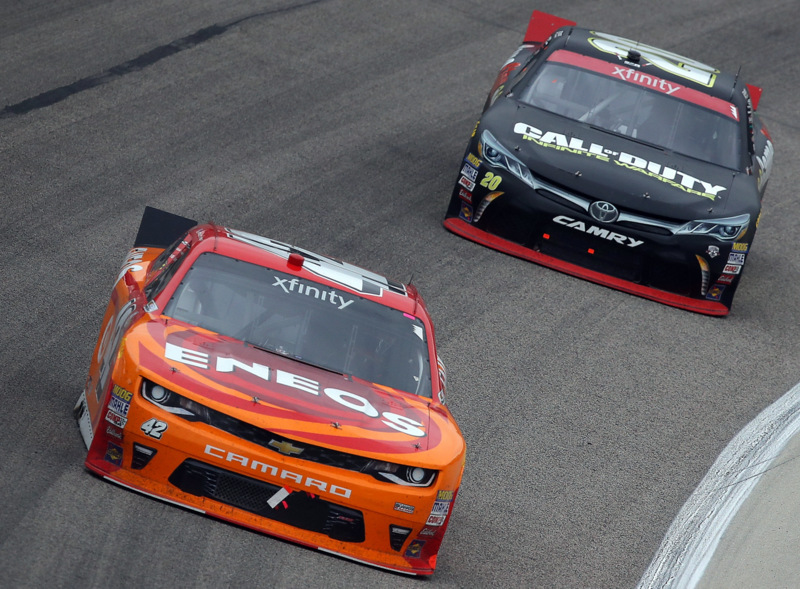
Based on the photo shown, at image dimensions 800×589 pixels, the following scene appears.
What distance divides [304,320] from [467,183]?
4313 mm

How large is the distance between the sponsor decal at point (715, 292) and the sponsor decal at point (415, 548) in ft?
16.8

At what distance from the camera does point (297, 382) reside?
578cm

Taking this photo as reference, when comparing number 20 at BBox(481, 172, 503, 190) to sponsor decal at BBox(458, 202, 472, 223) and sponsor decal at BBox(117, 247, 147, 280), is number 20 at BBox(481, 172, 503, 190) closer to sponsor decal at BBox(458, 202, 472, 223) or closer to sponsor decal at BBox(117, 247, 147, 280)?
sponsor decal at BBox(458, 202, 472, 223)

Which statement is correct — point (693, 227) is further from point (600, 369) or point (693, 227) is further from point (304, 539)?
point (304, 539)

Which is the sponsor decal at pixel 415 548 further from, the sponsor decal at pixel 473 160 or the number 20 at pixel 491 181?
the sponsor decal at pixel 473 160

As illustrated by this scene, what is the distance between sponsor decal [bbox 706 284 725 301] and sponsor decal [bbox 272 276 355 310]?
4583mm

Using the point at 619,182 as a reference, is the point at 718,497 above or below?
below

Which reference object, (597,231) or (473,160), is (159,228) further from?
(597,231)

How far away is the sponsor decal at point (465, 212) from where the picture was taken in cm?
1046

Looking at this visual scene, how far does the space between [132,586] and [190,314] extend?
1.55m

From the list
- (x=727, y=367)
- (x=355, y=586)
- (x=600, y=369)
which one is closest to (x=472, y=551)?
(x=355, y=586)

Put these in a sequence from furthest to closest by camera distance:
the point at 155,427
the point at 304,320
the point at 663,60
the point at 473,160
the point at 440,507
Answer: the point at 663,60 < the point at 473,160 < the point at 304,320 < the point at 440,507 < the point at 155,427

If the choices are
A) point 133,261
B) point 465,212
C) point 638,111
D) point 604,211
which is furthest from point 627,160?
point 133,261

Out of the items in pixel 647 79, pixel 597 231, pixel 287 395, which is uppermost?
pixel 647 79
